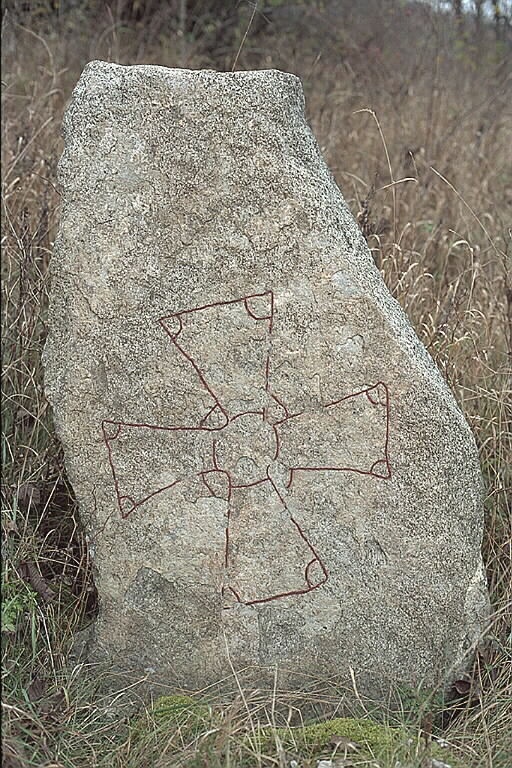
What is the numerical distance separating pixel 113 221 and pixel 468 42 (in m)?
3.85

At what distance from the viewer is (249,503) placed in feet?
5.67

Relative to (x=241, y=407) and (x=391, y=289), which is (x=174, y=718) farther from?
(x=391, y=289)

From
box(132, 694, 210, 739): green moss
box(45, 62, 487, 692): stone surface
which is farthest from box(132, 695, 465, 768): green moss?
box(45, 62, 487, 692): stone surface

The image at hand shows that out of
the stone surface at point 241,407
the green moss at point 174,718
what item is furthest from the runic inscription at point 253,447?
the green moss at point 174,718

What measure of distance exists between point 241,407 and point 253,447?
0.08 metres

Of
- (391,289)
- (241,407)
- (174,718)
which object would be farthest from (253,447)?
(391,289)

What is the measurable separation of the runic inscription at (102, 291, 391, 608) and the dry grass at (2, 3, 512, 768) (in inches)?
10.0

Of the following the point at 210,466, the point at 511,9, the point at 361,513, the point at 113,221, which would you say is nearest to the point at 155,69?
the point at 113,221

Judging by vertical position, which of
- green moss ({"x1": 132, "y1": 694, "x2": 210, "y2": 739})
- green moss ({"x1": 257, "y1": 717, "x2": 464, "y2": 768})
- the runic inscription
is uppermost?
the runic inscription

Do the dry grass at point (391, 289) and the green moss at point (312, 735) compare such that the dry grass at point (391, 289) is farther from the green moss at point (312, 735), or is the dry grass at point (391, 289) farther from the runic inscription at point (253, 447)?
the runic inscription at point (253, 447)

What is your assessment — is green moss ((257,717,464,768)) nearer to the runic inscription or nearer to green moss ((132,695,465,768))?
green moss ((132,695,465,768))

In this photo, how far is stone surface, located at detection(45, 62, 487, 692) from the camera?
5.50 feet

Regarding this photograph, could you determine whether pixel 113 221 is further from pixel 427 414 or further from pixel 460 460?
pixel 460 460

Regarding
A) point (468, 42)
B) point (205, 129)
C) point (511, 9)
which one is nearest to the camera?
point (205, 129)
